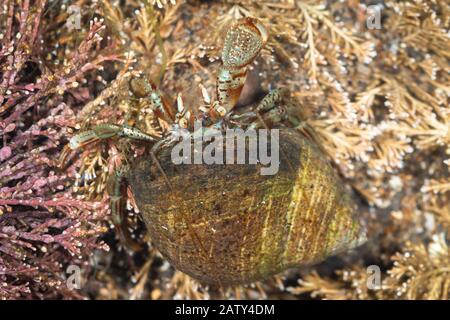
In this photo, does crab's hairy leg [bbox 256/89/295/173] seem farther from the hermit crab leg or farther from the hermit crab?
the hermit crab leg

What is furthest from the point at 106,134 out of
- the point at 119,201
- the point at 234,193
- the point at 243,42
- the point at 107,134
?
the point at 243,42

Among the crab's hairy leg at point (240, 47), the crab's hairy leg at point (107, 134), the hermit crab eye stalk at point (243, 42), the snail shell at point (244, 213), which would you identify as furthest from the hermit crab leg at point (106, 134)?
the hermit crab eye stalk at point (243, 42)

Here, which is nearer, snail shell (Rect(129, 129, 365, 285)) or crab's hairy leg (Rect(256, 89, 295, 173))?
snail shell (Rect(129, 129, 365, 285))

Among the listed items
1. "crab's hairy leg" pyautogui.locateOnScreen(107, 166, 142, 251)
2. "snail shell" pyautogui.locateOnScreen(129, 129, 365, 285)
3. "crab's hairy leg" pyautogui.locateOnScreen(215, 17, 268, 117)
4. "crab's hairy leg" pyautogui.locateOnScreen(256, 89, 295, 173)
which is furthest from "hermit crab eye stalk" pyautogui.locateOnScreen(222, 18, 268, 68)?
"crab's hairy leg" pyautogui.locateOnScreen(107, 166, 142, 251)

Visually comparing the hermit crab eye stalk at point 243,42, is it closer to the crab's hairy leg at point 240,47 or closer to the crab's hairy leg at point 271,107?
the crab's hairy leg at point 240,47

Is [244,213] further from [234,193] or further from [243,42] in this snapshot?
[243,42]

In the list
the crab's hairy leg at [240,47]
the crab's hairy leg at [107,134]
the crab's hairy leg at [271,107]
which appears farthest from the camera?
the crab's hairy leg at [271,107]

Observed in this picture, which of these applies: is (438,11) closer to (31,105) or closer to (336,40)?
(336,40)

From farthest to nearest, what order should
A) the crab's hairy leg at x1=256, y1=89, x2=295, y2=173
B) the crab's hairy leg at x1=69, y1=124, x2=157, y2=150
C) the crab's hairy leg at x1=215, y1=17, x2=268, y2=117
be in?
the crab's hairy leg at x1=256, y1=89, x2=295, y2=173 < the crab's hairy leg at x1=69, y1=124, x2=157, y2=150 < the crab's hairy leg at x1=215, y1=17, x2=268, y2=117
